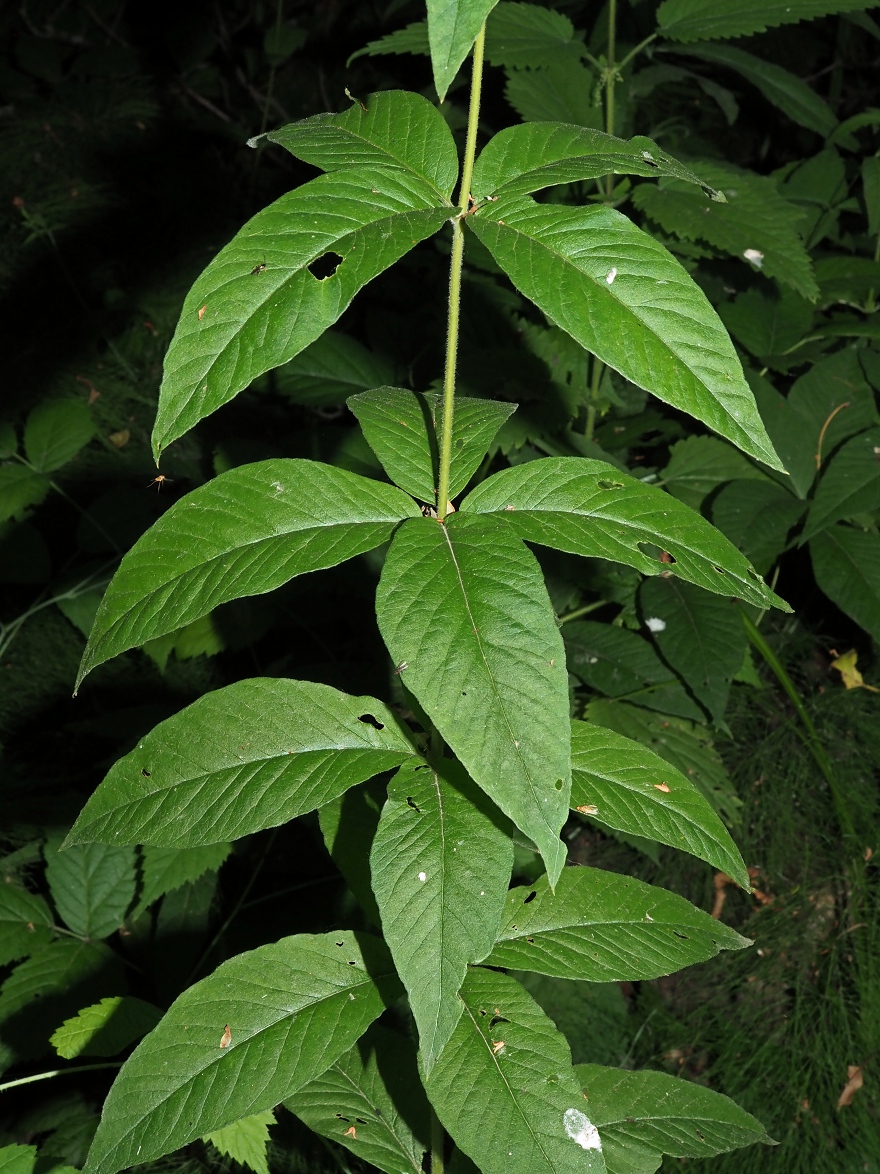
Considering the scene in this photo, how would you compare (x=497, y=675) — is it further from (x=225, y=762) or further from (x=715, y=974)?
(x=715, y=974)

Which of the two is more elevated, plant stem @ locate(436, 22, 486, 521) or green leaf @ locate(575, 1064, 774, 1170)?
plant stem @ locate(436, 22, 486, 521)

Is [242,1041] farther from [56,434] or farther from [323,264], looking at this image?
[56,434]

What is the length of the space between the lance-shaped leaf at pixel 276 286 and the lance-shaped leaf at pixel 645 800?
519 mm

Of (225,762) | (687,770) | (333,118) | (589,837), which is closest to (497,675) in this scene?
(225,762)

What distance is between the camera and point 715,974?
2.14 meters

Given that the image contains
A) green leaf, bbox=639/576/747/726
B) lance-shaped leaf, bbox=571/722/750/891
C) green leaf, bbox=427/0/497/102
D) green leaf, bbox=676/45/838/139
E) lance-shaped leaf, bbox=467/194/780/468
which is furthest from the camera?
green leaf, bbox=676/45/838/139

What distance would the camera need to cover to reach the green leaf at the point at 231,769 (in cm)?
92

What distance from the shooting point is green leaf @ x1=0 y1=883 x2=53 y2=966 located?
1.74 meters

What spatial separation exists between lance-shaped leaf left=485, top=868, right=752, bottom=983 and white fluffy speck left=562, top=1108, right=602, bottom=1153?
0.51ft

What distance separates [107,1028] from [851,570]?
4.81ft

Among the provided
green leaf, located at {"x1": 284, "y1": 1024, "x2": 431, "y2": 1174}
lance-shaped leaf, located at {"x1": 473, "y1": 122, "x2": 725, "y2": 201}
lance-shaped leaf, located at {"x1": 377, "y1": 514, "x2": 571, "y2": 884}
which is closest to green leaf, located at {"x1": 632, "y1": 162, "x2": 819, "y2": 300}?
lance-shaped leaf, located at {"x1": 473, "y1": 122, "x2": 725, "y2": 201}

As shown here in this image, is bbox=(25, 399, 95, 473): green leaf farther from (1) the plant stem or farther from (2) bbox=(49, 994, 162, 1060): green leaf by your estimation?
(1) the plant stem

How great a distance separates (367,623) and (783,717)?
98 cm

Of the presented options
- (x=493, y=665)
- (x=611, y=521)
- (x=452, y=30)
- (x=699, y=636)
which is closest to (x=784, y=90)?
(x=699, y=636)
